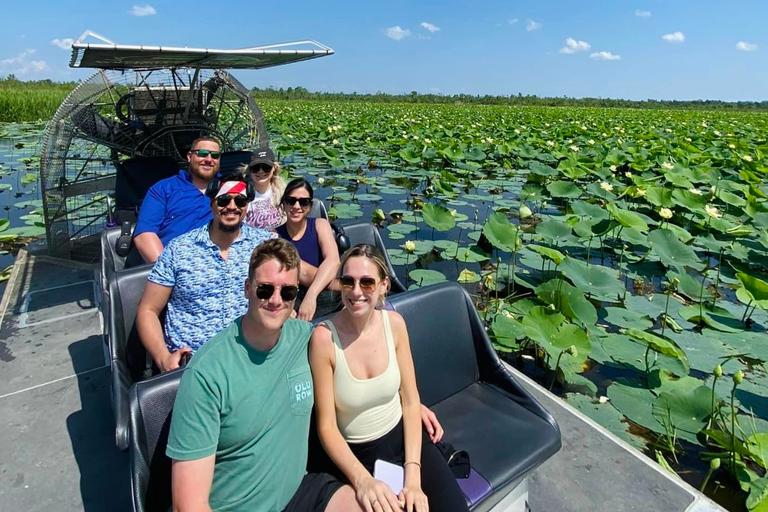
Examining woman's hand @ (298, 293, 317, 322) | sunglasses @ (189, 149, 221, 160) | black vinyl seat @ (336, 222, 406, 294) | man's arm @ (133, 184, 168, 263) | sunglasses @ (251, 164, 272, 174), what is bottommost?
woman's hand @ (298, 293, 317, 322)

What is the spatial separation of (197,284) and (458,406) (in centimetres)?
117

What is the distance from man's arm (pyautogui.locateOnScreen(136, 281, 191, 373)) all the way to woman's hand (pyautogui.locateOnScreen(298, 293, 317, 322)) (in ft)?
1.86

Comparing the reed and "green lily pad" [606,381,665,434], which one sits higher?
the reed

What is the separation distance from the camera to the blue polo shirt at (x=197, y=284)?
6.08 feet

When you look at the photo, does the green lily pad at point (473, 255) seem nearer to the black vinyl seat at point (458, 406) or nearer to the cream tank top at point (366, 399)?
the black vinyl seat at point (458, 406)

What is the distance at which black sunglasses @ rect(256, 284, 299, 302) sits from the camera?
4.22 feet

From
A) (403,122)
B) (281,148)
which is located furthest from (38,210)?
(403,122)

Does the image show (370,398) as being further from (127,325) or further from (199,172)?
(199,172)

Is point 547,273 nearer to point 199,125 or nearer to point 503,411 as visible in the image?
point 503,411

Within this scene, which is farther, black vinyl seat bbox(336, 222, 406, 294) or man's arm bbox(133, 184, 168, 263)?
black vinyl seat bbox(336, 222, 406, 294)

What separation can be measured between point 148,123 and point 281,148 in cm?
533

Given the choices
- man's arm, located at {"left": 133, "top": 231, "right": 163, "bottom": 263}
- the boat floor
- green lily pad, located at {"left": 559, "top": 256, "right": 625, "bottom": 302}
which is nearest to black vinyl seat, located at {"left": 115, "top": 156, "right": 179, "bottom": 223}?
the boat floor

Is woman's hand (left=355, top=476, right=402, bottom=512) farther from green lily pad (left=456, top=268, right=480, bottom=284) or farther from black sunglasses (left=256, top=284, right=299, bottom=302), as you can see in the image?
green lily pad (left=456, top=268, right=480, bottom=284)

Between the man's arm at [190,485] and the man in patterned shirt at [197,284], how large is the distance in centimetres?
72
